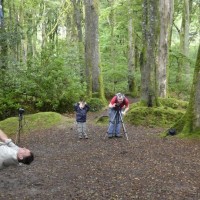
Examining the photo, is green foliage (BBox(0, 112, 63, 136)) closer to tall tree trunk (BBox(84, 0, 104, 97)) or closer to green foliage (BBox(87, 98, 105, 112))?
green foliage (BBox(87, 98, 105, 112))

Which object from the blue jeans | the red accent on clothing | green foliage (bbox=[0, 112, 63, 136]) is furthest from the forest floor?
green foliage (bbox=[0, 112, 63, 136])

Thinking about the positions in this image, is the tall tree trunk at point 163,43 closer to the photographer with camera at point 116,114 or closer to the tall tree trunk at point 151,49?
the tall tree trunk at point 151,49

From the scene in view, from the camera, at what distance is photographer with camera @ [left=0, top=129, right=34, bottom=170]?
3.86 metres

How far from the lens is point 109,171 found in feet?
26.0

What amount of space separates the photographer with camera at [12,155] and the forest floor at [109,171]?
2551mm

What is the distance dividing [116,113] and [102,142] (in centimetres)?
111

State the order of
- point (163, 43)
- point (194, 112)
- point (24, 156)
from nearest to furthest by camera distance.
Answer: point (24, 156), point (194, 112), point (163, 43)

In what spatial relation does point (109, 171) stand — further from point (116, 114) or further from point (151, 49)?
point (151, 49)

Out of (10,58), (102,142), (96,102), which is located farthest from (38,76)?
(102,142)

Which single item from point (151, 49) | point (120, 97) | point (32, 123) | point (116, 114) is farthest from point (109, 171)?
point (32, 123)

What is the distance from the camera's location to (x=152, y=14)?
1454cm

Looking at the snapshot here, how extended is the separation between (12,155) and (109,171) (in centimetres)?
427

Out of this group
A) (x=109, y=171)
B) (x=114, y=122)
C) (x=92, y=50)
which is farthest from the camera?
(x=92, y=50)

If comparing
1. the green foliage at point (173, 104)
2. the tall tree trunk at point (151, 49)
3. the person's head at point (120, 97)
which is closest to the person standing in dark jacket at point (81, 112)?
the person's head at point (120, 97)
